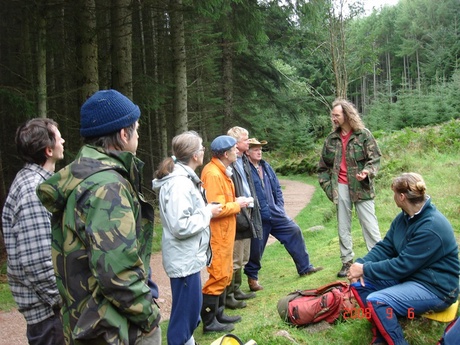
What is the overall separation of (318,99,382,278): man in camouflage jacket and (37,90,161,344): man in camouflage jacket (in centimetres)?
374

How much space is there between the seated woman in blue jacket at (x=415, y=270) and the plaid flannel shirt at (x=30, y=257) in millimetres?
2533

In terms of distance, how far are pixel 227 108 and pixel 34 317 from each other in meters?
16.4

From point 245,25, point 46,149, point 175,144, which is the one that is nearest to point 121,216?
point 46,149

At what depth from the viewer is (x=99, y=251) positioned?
1.97 meters

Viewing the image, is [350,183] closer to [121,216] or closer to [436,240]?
[436,240]

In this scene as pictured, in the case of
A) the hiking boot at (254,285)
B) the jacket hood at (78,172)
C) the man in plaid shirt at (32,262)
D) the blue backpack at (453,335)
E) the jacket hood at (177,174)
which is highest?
the jacket hood at (78,172)

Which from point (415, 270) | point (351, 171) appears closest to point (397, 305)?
point (415, 270)

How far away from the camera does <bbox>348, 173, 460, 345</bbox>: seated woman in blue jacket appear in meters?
3.66

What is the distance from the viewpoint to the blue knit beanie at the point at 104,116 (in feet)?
7.29

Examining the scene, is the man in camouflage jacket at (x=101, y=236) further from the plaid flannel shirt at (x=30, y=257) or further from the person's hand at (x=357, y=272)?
the person's hand at (x=357, y=272)

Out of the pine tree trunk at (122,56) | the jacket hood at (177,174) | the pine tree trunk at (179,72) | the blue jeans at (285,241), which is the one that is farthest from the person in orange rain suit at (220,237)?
the pine tree trunk at (179,72)

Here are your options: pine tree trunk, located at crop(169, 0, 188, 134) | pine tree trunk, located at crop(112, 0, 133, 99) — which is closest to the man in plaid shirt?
pine tree trunk, located at crop(112, 0, 133, 99)

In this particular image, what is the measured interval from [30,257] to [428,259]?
119 inches

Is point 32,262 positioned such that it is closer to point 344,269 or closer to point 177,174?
point 177,174
